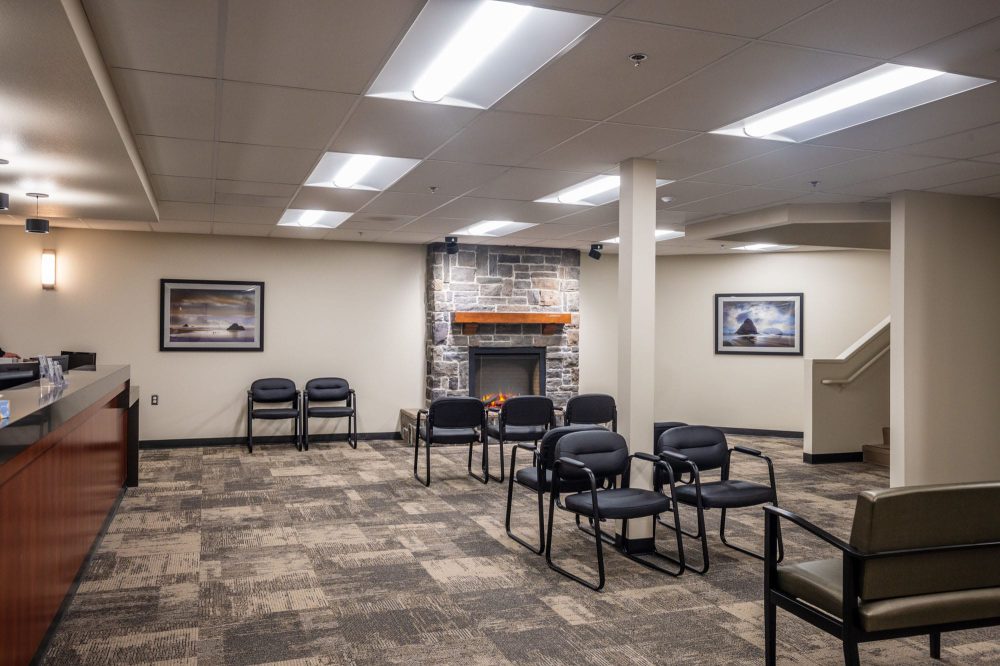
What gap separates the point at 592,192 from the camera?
633cm

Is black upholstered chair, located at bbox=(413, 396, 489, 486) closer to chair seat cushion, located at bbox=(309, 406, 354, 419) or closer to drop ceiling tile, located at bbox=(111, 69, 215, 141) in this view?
chair seat cushion, located at bbox=(309, 406, 354, 419)

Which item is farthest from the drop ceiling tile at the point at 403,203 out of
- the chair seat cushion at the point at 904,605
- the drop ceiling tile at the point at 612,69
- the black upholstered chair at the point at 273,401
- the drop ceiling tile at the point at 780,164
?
the chair seat cushion at the point at 904,605

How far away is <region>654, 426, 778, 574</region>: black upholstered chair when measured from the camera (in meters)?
4.41

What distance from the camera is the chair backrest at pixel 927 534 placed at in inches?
102

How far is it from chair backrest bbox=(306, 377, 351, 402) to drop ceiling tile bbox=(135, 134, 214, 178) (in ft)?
13.2

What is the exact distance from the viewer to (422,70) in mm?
3457

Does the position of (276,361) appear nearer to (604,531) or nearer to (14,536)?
(604,531)

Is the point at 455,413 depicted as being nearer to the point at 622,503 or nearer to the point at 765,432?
the point at 622,503

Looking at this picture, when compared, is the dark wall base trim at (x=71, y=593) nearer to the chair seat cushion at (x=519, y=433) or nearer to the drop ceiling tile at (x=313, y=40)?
the drop ceiling tile at (x=313, y=40)

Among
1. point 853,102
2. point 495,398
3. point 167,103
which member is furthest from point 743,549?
point 495,398

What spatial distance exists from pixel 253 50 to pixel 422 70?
2.41ft

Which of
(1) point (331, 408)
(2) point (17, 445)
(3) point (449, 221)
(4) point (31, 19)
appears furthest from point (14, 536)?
(1) point (331, 408)

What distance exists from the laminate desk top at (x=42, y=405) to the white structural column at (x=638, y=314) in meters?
3.07

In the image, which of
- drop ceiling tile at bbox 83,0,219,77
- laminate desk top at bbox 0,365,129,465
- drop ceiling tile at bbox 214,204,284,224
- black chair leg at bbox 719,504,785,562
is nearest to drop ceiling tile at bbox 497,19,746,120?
drop ceiling tile at bbox 83,0,219,77
